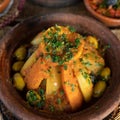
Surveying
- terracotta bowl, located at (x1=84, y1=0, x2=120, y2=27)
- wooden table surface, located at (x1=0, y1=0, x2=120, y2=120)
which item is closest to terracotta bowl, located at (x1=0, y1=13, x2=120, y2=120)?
terracotta bowl, located at (x1=84, y1=0, x2=120, y2=27)

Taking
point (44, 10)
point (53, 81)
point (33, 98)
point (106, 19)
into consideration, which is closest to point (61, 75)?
point (53, 81)

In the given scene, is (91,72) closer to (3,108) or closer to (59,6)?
(3,108)

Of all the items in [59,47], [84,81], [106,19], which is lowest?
[106,19]

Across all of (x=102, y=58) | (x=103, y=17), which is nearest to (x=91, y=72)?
(x=102, y=58)

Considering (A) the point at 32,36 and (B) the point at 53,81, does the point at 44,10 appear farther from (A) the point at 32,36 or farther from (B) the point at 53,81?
(B) the point at 53,81

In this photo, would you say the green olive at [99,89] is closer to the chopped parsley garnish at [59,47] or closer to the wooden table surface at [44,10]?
the chopped parsley garnish at [59,47]

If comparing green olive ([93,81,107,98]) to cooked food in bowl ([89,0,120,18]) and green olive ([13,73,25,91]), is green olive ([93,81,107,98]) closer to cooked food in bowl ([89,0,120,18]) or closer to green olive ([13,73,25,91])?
green olive ([13,73,25,91])
